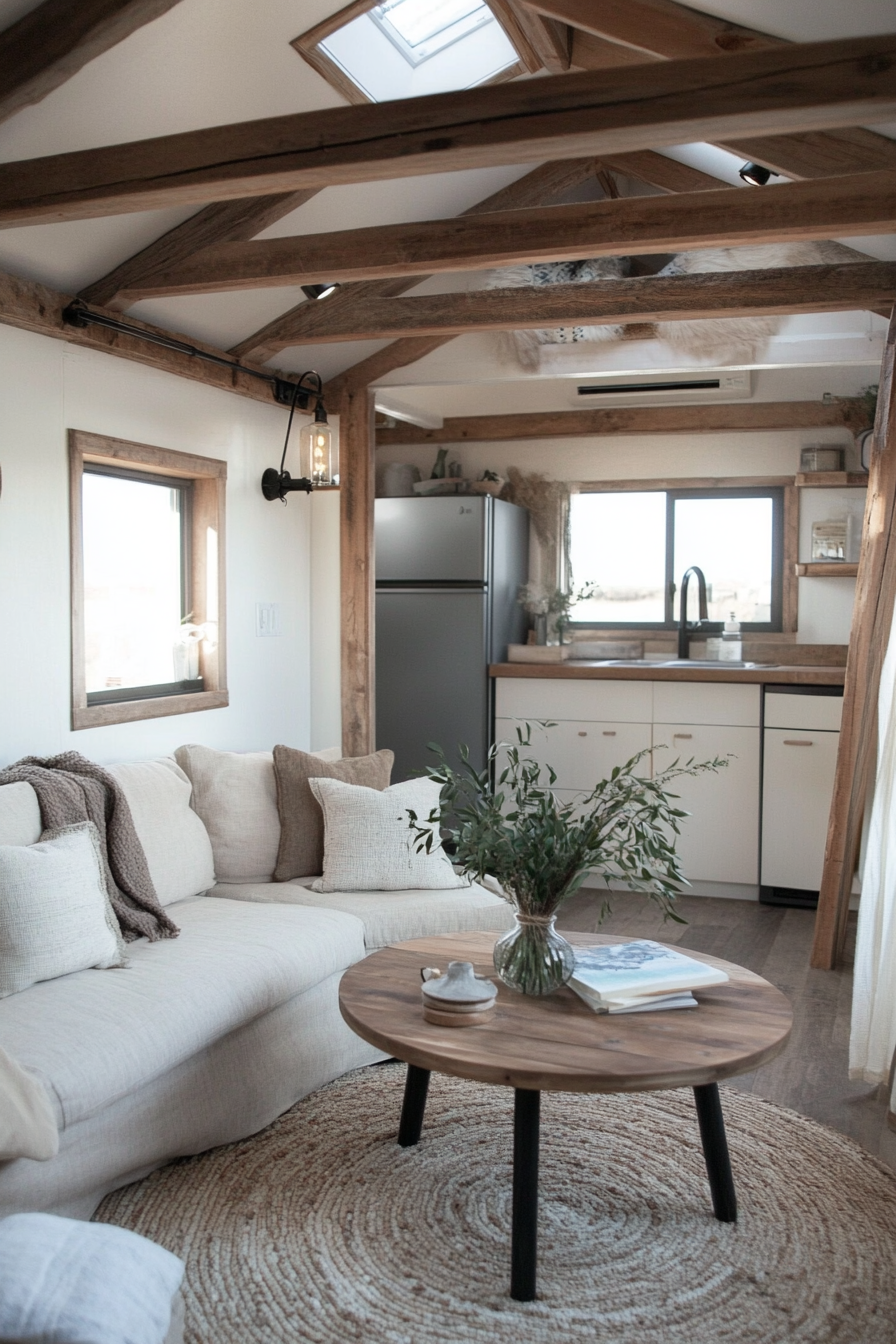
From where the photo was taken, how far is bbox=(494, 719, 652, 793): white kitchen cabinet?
201 inches

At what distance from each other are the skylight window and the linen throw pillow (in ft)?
7.59

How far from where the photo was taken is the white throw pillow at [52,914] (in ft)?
8.14

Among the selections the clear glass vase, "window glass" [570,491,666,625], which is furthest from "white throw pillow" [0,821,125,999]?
"window glass" [570,491,666,625]

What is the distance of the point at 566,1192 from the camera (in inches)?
94.7

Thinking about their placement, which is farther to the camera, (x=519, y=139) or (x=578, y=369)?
(x=578, y=369)

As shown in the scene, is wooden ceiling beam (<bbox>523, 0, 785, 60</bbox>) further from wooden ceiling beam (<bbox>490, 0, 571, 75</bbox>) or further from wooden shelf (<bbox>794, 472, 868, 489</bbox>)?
wooden shelf (<bbox>794, 472, 868, 489</bbox>)

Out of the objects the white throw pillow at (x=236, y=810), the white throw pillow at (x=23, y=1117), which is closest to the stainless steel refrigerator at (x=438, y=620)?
the white throw pillow at (x=236, y=810)

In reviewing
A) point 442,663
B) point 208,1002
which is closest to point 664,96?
point 208,1002

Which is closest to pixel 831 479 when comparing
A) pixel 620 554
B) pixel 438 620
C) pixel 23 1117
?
pixel 620 554

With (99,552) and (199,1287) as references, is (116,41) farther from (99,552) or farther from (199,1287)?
(199,1287)

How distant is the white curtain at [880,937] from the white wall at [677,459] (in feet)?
7.58

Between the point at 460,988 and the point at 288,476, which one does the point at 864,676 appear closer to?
the point at 460,988

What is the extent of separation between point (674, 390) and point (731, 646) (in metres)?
1.31

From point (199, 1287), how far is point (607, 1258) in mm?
784
